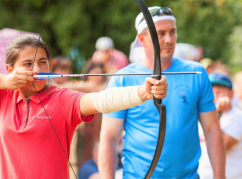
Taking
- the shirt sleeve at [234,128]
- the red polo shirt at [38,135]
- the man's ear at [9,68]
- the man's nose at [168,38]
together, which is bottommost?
the shirt sleeve at [234,128]

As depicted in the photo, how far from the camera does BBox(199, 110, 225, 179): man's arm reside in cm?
207

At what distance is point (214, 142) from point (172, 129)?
0.94 feet

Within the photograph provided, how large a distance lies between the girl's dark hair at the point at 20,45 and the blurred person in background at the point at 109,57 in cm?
171

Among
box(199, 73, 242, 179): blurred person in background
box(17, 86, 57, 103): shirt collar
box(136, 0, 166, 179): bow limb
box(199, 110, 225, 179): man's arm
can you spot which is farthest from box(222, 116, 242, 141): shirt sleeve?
box(17, 86, 57, 103): shirt collar

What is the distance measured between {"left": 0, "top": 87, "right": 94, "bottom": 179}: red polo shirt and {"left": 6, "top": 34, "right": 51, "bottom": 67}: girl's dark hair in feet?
0.66

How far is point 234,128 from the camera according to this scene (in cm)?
264

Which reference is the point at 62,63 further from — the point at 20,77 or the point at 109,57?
the point at 109,57

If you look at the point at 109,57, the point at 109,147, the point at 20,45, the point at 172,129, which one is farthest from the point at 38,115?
the point at 109,57

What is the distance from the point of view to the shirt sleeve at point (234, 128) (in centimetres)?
262

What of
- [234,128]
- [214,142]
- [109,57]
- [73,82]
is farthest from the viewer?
[109,57]

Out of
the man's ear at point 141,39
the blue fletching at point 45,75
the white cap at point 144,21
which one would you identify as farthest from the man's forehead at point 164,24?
the blue fletching at point 45,75

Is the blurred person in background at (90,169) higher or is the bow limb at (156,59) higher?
the bow limb at (156,59)

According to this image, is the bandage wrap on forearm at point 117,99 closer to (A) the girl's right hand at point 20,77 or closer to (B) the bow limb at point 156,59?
(B) the bow limb at point 156,59

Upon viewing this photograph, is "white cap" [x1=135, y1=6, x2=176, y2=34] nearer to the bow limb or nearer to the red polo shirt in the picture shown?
the bow limb
